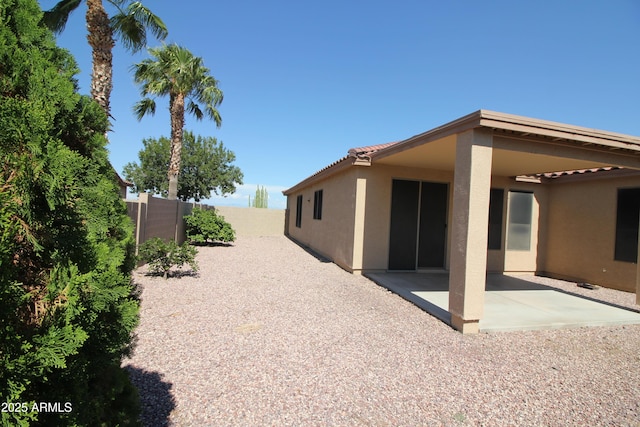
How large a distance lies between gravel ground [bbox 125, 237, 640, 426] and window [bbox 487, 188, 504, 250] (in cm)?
461

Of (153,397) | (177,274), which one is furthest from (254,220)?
(153,397)

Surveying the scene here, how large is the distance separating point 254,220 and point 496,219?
1707 centimetres

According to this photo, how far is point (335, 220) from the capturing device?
11039 millimetres

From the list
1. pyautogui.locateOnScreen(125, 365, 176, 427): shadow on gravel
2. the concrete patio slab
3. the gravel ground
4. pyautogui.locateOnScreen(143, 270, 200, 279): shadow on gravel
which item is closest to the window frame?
the concrete patio slab

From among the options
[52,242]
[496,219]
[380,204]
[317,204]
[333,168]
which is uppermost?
[333,168]

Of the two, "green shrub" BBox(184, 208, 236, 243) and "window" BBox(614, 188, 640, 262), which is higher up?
"window" BBox(614, 188, 640, 262)

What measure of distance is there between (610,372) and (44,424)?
18.0 feet

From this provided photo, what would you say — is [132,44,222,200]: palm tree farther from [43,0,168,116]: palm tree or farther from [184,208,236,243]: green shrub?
[43,0,168,116]: palm tree

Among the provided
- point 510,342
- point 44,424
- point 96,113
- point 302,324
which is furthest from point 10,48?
point 510,342

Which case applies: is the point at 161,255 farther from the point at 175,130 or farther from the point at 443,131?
the point at 175,130

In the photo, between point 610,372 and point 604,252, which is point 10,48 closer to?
point 610,372

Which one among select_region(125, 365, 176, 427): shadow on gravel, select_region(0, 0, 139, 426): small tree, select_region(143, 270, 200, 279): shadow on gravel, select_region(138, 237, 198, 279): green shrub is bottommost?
select_region(125, 365, 176, 427): shadow on gravel

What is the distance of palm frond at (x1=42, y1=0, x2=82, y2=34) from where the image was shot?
8.73 metres

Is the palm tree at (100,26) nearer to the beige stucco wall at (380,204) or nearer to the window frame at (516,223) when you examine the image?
the beige stucco wall at (380,204)
